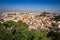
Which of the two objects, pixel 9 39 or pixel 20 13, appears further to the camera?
pixel 20 13

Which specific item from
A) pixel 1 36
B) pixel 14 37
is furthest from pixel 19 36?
pixel 1 36

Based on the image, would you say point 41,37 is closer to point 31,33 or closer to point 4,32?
point 31,33

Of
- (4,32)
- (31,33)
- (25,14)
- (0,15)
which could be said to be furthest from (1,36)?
(25,14)

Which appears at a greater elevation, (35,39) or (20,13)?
(35,39)

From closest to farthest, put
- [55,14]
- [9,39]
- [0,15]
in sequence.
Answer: [9,39] → [0,15] → [55,14]

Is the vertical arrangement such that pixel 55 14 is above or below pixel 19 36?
below

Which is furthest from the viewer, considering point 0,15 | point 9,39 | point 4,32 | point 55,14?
point 55,14

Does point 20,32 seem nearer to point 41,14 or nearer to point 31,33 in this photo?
point 31,33

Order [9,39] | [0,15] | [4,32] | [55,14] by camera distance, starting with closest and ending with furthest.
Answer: [9,39]
[4,32]
[0,15]
[55,14]

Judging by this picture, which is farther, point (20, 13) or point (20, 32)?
point (20, 13)
